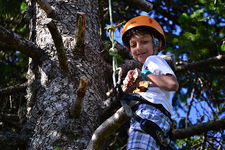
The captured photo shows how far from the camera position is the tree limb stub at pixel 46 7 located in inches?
106

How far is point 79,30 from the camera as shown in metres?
2.40

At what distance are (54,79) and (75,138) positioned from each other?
665 mm

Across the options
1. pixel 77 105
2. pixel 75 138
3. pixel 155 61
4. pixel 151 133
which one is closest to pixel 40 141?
pixel 75 138

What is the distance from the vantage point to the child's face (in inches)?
103

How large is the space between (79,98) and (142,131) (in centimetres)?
60

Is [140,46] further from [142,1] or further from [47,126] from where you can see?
[47,126]

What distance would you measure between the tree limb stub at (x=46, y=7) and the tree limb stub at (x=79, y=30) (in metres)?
0.54

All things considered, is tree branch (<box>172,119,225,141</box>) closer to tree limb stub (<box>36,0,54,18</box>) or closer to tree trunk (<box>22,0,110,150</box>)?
tree trunk (<box>22,0,110,150</box>)

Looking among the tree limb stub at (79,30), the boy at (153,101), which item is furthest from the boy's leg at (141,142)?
the tree limb stub at (79,30)

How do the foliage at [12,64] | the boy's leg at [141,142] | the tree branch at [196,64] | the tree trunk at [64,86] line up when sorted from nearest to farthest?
the boy's leg at [141,142]
the tree trunk at [64,86]
the tree branch at [196,64]
the foliage at [12,64]

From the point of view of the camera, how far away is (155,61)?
7.66 feet

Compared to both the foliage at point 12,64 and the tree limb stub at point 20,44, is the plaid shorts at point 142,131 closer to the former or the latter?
the tree limb stub at point 20,44

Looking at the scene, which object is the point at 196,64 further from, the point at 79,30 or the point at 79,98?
the point at 79,98

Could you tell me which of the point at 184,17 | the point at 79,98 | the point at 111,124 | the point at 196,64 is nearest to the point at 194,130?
the point at 196,64
